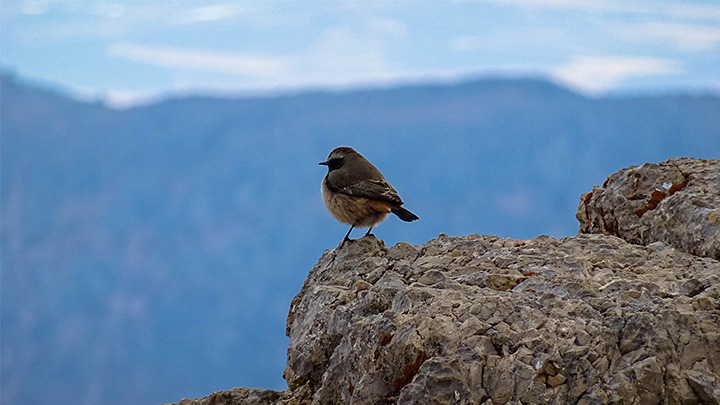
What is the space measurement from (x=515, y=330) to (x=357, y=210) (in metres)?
3.48

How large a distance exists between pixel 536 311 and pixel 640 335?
68 cm

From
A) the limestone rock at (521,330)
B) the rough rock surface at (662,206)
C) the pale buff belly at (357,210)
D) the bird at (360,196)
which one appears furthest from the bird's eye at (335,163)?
the rough rock surface at (662,206)

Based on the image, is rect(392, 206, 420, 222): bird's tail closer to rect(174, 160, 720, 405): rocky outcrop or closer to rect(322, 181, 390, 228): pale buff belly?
rect(322, 181, 390, 228): pale buff belly

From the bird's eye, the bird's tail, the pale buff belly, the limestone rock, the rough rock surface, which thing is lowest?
the limestone rock

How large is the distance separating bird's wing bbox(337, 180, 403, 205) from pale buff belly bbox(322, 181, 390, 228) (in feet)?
0.19

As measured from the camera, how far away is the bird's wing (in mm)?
7965

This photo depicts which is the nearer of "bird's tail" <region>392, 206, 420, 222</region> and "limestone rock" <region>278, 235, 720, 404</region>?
"limestone rock" <region>278, 235, 720, 404</region>

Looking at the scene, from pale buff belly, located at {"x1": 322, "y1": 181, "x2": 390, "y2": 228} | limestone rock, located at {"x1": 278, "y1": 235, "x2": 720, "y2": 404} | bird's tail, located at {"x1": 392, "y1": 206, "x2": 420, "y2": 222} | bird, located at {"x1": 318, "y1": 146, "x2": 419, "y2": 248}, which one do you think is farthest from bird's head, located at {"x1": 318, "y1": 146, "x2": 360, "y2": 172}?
limestone rock, located at {"x1": 278, "y1": 235, "x2": 720, "y2": 404}

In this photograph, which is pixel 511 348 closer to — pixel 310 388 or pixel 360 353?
pixel 360 353

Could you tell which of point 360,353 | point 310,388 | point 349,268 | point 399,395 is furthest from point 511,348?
point 349,268

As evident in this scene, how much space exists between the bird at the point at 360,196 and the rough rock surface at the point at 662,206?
2025 mm

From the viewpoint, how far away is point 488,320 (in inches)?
193

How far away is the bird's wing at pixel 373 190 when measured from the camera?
26.1 ft

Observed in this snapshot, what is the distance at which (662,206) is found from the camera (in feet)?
22.9
